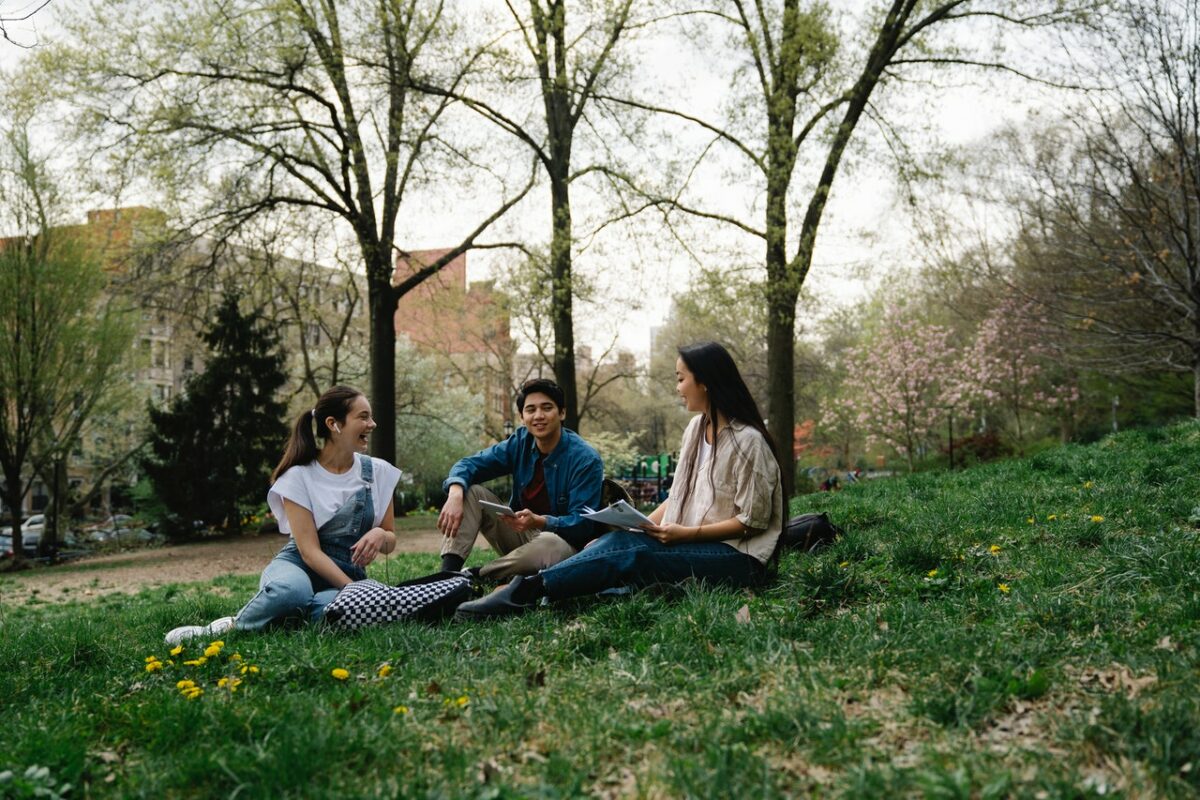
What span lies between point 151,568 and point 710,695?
16358mm

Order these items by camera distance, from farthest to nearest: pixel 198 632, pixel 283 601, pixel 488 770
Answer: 1. pixel 198 632
2. pixel 283 601
3. pixel 488 770

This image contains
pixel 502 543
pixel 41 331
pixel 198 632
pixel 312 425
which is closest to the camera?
pixel 198 632

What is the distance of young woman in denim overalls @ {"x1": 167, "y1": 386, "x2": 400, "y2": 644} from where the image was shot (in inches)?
189

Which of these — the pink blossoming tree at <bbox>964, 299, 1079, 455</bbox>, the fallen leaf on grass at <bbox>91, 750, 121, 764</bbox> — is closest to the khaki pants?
the fallen leaf on grass at <bbox>91, 750, 121, 764</bbox>

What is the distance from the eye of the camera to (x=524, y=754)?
8.42 ft

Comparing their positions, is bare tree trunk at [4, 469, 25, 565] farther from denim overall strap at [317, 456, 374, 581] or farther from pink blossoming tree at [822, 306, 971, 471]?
pink blossoming tree at [822, 306, 971, 471]

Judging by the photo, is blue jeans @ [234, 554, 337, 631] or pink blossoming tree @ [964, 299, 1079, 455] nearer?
blue jeans @ [234, 554, 337, 631]

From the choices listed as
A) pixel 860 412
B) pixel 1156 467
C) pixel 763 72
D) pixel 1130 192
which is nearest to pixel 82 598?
pixel 1156 467

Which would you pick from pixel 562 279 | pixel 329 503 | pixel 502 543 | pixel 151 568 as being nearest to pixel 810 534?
pixel 502 543

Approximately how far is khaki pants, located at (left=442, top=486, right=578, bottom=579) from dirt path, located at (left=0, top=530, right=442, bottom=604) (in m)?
8.42

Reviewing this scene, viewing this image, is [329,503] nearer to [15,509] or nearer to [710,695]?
[710,695]

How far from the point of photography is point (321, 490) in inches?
197

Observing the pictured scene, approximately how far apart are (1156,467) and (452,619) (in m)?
5.16

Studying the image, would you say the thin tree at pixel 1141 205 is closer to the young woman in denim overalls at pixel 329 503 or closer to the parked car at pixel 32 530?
the young woman in denim overalls at pixel 329 503
